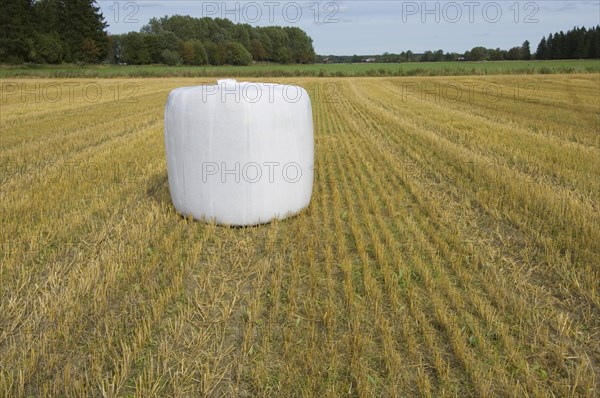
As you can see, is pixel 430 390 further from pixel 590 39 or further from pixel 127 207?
pixel 590 39

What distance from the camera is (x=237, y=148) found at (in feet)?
15.6

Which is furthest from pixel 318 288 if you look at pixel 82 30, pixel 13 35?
pixel 82 30

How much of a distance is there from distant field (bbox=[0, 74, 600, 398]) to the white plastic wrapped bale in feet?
0.98

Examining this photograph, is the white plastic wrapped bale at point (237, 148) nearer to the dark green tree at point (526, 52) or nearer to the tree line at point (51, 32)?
the tree line at point (51, 32)

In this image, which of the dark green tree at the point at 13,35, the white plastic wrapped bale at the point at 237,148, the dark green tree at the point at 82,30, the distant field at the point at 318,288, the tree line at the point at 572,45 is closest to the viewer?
the distant field at the point at 318,288

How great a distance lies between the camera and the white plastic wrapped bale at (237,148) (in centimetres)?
473

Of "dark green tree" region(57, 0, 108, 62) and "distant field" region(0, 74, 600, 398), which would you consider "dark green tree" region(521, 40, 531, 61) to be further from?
"distant field" region(0, 74, 600, 398)

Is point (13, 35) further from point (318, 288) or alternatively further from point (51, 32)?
point (318, 288)

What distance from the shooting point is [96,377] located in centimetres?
259

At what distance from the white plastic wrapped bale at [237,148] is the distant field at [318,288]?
0.98 feet

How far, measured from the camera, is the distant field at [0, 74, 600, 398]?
2.67 meters

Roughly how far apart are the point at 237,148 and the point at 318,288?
183 cm

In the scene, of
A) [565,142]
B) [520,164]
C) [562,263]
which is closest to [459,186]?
[520,164]

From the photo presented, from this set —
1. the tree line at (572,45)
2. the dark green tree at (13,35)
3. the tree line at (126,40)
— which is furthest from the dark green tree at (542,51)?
the dark green tree at (13,35)
